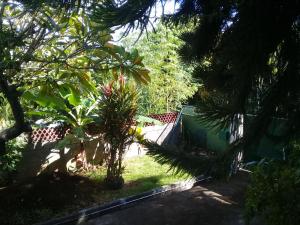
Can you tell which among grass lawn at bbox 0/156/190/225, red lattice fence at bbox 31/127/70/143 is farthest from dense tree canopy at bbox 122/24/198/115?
grass lawn at bbox 0/156/190/225

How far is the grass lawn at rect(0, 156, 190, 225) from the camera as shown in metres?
4.79

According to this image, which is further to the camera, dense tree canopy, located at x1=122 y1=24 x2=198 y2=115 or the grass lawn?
dense tree canopy, located at x1=122 y1=24 x2=198 y2=115

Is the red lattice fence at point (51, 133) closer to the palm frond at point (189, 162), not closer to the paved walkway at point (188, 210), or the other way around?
the paved walkway at point (188, 210)

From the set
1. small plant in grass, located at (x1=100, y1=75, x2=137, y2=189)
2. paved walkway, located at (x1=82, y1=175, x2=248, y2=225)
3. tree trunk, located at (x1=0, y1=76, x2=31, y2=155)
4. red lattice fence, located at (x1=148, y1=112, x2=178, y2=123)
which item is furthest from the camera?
red lattice fence, located at (x1=148, y1=112, x2=178, y2=123)

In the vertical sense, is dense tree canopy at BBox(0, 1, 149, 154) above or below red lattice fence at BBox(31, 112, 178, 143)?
above

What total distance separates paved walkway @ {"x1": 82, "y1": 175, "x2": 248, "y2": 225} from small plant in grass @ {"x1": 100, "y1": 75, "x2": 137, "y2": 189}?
3.13ft

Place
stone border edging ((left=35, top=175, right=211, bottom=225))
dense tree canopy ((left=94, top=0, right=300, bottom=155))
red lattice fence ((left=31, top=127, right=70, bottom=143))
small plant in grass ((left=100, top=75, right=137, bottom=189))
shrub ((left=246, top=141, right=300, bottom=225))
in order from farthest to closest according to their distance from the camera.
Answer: red lattice fence ((left=31, top=127, right=70, bottom=143)) → small plant in grass ((left=100, top=75, right=137, bottom=189)) → stone border edging ((left=35, top=175, right=211, bottom=225)) → shrub ((left=246, top=141, right=300, bottom=225)) → dense tree canopy ((left=94, top=0, right=300, bottom=155))

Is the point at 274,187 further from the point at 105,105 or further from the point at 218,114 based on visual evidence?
the point at 105,105

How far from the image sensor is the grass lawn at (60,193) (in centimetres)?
479

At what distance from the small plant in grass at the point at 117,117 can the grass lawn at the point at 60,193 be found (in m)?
0.39

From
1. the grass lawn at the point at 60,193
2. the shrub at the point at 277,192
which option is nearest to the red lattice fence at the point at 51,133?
the grass lawn at the point at 60,193

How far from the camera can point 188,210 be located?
203 inches

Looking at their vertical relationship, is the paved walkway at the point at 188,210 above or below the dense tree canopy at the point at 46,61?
below

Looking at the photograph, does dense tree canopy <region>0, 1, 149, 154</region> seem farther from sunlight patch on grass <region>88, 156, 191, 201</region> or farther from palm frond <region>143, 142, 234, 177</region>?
sunlight patch on grass <region>88, 156, 191, 201</region>
